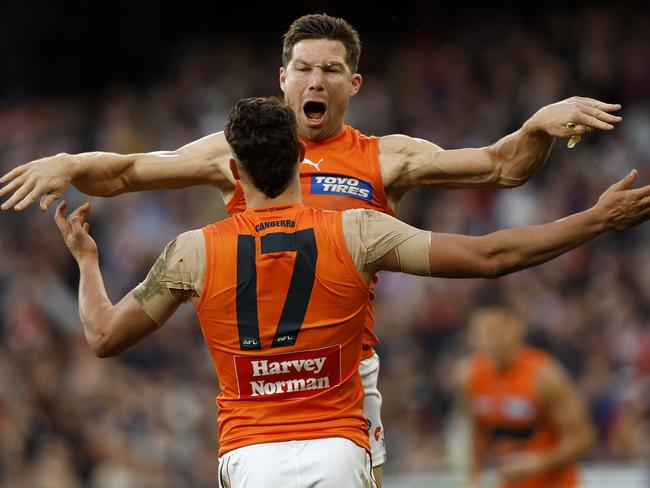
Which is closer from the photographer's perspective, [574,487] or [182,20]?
[574,487]

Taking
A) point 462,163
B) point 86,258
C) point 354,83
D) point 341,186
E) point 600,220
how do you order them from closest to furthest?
1. point 600,220
2. point 86,258
3. point 341,186
4. point 462,163
5. point 354,83

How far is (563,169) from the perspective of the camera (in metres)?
13.1

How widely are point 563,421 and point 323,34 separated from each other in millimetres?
4162

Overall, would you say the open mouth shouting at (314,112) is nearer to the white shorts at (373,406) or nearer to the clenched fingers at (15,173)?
the white shorts at (373,406)

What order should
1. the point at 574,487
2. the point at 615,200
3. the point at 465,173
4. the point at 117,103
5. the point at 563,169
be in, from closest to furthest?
the point at 615,200 → the point at 465,173 → the point at 574,487 → the point at 563,169 → the point at 117,103

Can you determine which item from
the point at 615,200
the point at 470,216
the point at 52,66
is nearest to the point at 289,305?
the point at 615,200

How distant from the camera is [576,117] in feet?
17.1

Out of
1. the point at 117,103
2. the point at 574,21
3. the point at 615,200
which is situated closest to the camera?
the point at 615,200

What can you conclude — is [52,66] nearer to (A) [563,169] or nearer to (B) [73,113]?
(B) [73,113]

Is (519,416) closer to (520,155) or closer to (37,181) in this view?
(520,155)

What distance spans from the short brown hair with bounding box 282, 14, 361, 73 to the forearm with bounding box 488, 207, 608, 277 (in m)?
1.69

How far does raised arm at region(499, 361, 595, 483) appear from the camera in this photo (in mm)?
8781

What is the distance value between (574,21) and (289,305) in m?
11.1

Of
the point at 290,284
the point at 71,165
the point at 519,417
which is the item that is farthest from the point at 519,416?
the point at 290,284
